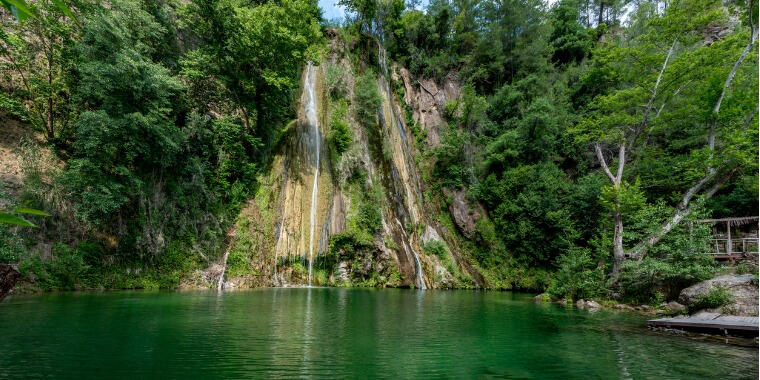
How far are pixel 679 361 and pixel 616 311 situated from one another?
7.77m

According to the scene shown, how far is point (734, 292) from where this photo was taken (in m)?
12.3

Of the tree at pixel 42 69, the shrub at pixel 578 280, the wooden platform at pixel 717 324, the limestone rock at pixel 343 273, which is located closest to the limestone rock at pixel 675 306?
the wooden platform at pixel 717 324

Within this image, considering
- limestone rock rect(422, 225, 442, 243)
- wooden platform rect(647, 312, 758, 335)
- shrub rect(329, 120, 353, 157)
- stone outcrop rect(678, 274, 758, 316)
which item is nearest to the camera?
wooden platform rect(647, 312, 758, 335)

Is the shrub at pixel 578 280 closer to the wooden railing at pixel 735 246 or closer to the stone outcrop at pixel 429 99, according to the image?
the wooden railing at pixel 735 246

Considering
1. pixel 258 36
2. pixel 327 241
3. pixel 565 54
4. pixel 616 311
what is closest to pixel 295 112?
pixel 258 36

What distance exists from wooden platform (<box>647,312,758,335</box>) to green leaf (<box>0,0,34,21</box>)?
45.1 ft

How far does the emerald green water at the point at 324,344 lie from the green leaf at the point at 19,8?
230 inches

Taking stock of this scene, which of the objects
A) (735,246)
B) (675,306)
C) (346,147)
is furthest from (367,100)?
(735,246)

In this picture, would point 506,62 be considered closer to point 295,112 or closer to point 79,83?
point 295,112

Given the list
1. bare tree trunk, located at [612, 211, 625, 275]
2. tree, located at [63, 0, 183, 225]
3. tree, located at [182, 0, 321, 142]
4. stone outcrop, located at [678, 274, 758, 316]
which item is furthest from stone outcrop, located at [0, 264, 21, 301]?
bare tree trunk, located at [612, 211, 625, 275]

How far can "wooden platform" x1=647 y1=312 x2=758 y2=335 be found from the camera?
384 inches

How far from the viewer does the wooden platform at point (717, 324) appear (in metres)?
9.75

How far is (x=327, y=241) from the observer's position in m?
21.1

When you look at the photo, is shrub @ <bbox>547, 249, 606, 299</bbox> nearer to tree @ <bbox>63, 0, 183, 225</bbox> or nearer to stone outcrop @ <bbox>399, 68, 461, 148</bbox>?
stone outcrop @ <bbox>399, 68, 461, 148</bbox>
